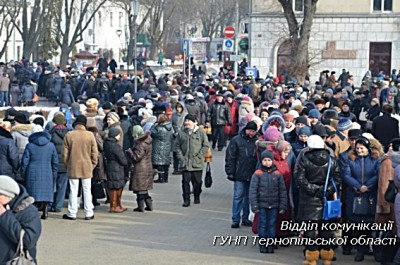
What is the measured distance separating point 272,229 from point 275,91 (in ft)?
51.4

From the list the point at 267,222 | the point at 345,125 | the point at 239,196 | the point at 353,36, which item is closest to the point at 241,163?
the point at 239,196

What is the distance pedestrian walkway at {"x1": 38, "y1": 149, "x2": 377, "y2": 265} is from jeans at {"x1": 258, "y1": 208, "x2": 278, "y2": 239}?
1.00 ft

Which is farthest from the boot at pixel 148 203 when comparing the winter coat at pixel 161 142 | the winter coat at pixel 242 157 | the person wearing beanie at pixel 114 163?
the winter coat at pixel 161 142

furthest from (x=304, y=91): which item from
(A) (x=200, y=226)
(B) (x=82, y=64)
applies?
(B) (x=82, y=64)

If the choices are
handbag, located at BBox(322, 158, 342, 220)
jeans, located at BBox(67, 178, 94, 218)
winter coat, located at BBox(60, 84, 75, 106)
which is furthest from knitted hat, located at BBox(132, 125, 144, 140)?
winter coat, located at BBox(60, 84, 75, 106)

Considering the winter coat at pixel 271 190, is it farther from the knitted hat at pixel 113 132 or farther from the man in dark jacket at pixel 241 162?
the knitted hat at pixel 113 132

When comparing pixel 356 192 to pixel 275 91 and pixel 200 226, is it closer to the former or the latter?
pixel 200 226

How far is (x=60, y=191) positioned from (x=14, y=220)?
7.96 metres

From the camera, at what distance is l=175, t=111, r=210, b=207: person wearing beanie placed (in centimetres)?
1645

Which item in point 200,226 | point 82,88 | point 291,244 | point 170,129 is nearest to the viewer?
point 291,244

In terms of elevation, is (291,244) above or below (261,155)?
below

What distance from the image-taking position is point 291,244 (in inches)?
524

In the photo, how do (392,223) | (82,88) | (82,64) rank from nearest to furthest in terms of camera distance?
(392,223) < (82,88) < (82,64)

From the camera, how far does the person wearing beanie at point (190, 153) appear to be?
54.0ft
